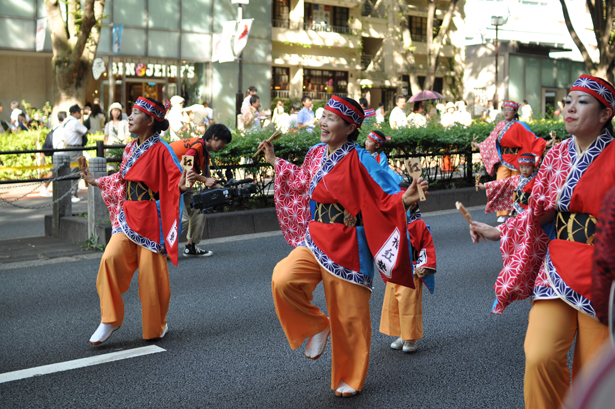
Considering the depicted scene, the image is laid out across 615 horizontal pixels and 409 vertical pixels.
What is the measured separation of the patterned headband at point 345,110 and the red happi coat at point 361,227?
208mm

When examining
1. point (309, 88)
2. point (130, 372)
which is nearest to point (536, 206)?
point (130, 372)

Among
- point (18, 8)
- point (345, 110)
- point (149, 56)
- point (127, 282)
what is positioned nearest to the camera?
point (345, 110)

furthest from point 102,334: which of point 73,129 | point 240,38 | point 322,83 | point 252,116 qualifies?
point 322,83

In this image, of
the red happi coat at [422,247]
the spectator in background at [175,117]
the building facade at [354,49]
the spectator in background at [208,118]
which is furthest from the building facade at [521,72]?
the red happi coat at [422,247]

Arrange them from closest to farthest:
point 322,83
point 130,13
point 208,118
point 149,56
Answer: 1. point 208,118
2. point 130,13
3. point 149,56
4. point 322,83

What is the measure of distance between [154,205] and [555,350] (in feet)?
10.8

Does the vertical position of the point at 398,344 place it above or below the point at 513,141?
below

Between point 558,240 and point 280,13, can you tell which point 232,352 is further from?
point 280,13

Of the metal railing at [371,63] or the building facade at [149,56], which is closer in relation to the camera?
the building facade at [149,56]

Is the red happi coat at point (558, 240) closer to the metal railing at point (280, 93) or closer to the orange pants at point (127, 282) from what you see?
the orange pants at point (127, 282)

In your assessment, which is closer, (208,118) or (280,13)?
(208,118)

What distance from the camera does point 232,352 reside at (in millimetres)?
4977

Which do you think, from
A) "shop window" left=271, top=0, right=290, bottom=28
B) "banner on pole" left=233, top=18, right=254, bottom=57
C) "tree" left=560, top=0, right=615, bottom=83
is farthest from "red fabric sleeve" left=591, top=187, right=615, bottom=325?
"shop window" left=271, top=0, right=290, bottom=28

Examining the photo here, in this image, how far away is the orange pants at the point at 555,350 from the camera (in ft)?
9.96
